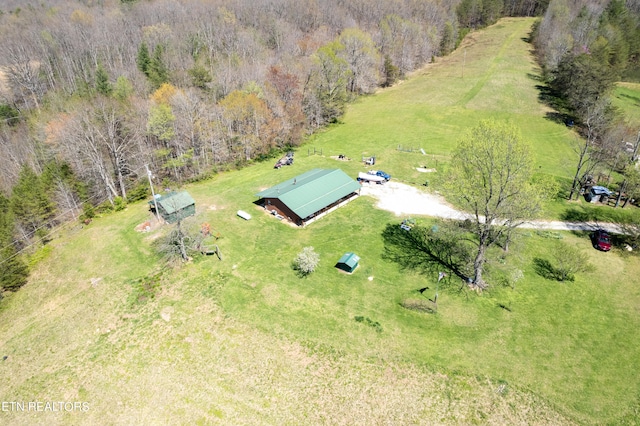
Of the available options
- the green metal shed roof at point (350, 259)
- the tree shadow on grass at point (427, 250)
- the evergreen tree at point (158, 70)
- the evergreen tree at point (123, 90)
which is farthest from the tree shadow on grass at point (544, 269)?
the evergreen tree at point (158, 70)

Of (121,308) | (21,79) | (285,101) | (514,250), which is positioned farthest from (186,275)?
(21,79)

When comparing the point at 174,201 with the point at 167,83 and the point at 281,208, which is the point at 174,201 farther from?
→ the point at 167,83

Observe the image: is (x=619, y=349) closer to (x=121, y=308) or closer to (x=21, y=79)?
(x=121, y=308)

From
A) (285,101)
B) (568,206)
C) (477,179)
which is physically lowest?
(568,206)

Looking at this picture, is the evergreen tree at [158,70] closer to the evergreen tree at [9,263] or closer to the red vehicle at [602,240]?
the evergreen tree at [9,263]

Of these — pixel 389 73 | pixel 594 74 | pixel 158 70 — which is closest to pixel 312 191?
pixel 158 70

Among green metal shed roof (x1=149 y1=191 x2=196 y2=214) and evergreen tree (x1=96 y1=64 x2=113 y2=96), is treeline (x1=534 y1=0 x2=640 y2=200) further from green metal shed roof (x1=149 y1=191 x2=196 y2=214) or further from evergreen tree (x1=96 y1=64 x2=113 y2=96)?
evergreen tree (x1=96 y1=64 x2=113 y2=96)

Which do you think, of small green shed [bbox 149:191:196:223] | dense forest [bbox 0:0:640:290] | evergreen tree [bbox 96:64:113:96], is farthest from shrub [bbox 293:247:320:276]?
evergreen tree [bbox 96:64:113:96]
